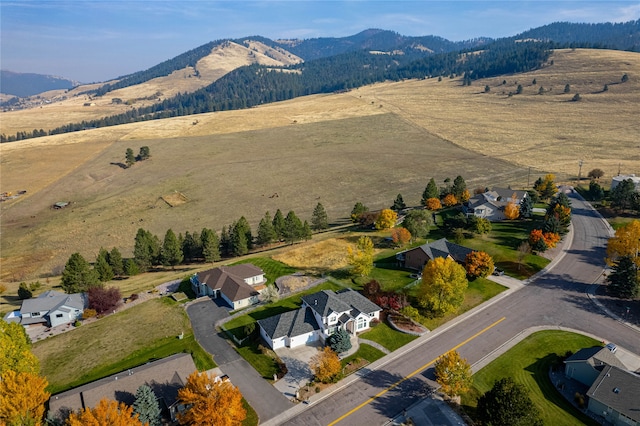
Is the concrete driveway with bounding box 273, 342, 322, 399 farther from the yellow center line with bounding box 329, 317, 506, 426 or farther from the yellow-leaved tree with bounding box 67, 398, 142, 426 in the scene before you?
the yellow-leaved tree with bounding box 67, 398, 142, 426

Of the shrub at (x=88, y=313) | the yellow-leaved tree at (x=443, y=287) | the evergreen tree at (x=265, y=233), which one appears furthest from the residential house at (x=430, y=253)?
the shrub at (x=88, y=313)

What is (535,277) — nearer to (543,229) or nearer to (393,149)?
(543,229)

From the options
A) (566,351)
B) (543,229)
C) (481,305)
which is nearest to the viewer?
(566,351)

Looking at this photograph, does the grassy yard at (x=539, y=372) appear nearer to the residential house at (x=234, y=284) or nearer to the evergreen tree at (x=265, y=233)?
the residential house at (x=234, y=284)

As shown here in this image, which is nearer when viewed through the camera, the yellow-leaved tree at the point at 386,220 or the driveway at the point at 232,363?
the driveway at the point at 232,363

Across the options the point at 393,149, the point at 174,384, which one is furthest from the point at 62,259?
the point at 393,149
